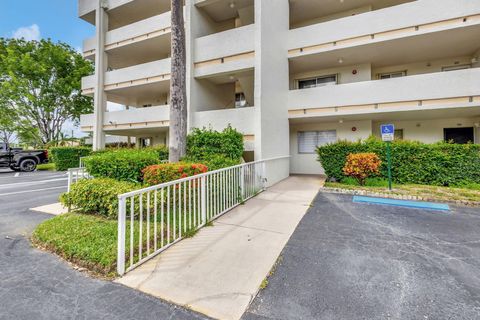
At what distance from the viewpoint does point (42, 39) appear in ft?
59.2

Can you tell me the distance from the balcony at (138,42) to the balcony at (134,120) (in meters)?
4.04

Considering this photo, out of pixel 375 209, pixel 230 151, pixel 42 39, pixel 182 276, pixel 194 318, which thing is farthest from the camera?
pixel 42 39

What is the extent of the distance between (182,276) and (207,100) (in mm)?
8970

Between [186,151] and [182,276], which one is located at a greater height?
[186,151]

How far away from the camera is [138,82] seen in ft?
39.2

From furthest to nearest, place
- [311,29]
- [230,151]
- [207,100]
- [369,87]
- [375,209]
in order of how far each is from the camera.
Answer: [207,100], [311,29], [369,87], [230,151], [375,209]

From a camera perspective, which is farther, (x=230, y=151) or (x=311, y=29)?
(x=311, y=29)

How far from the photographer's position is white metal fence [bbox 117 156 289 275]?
115 inches

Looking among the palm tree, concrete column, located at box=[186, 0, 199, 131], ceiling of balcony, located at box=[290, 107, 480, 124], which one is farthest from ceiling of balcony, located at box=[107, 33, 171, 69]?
ceiling of balcony, located at box=[290, 107, 480, 124]

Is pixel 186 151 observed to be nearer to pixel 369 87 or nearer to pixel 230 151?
pixel 230 151

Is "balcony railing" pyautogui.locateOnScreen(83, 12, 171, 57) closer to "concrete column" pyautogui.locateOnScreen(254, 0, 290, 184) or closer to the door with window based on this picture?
"concrete column" pyautogui.locateOnScreen(254, 0, 290, 184)

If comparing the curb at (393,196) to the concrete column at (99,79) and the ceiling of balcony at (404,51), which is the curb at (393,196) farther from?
the concrete column at (99,79)

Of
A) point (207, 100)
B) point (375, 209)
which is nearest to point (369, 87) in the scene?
point (375, 209)

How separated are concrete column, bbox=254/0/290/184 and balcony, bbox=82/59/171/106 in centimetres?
533
